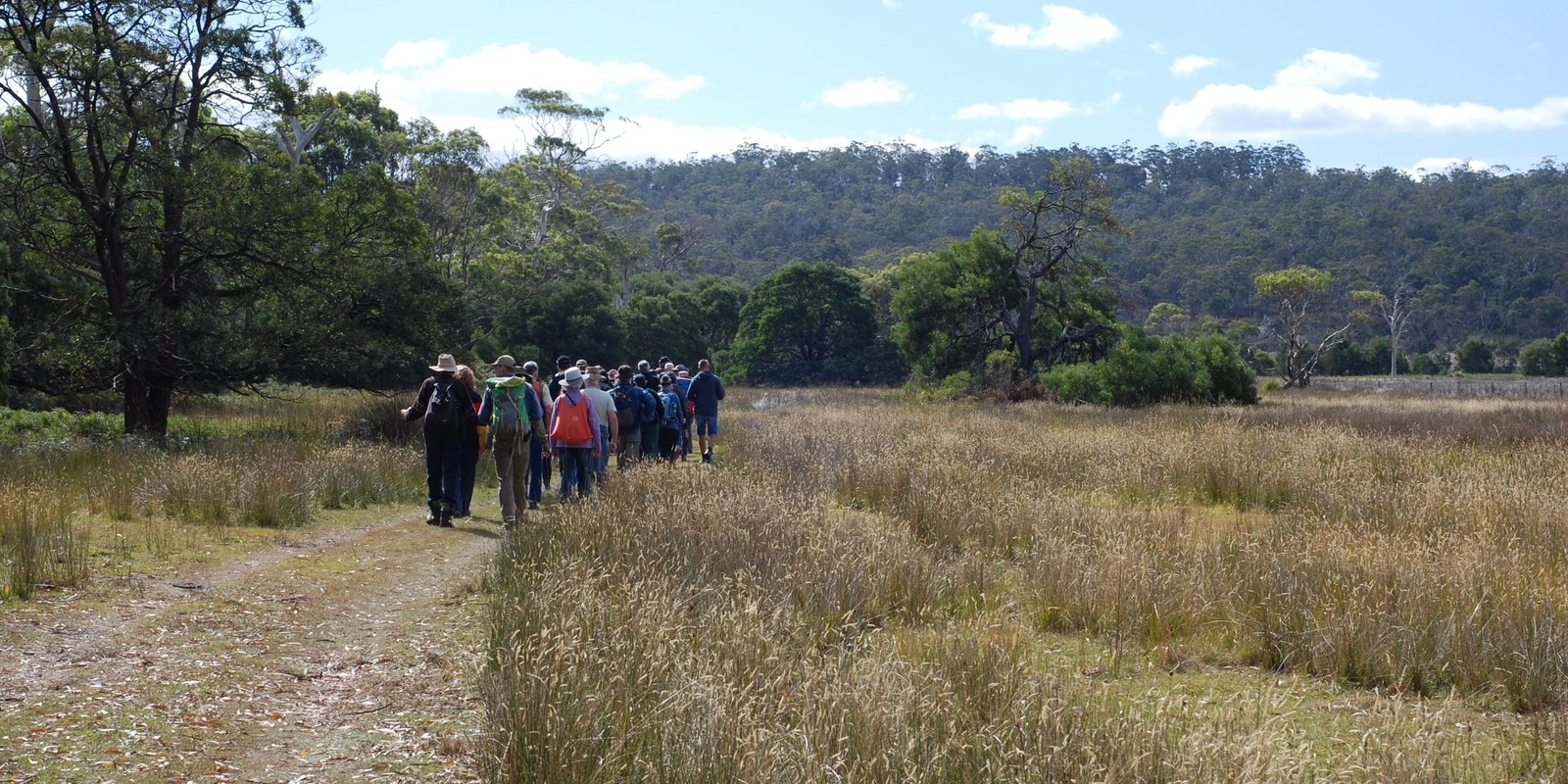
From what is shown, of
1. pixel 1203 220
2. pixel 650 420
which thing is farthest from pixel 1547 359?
pixel 650 420

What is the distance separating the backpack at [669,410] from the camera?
14.5 metres

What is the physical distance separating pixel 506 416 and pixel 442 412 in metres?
0.63

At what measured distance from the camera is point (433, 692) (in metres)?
5.92

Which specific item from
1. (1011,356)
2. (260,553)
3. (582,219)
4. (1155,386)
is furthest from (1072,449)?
(582,219)

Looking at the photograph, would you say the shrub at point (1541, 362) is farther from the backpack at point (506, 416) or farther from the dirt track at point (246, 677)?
the dirt track at point (246, 677)

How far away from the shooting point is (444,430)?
11.1 m

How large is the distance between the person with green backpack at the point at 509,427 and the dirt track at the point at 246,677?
7.53 ft

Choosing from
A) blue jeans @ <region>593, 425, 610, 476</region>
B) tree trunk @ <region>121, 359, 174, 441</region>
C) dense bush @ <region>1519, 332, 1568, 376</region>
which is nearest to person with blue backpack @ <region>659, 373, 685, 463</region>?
blue jeans @ <region>593, 425, 610, 476</region>

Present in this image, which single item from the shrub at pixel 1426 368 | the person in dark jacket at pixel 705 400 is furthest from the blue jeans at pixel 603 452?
the shrub at pixel 1426 368

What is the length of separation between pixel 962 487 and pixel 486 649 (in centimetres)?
638

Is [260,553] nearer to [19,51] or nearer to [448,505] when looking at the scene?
[448,505]

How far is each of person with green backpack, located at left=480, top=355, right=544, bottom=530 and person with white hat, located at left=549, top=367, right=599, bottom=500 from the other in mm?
318

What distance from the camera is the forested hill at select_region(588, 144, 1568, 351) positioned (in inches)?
3342

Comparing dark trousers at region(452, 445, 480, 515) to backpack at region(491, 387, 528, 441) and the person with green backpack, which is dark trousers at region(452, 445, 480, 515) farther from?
backpack at region(491, 387, 528, 441)
